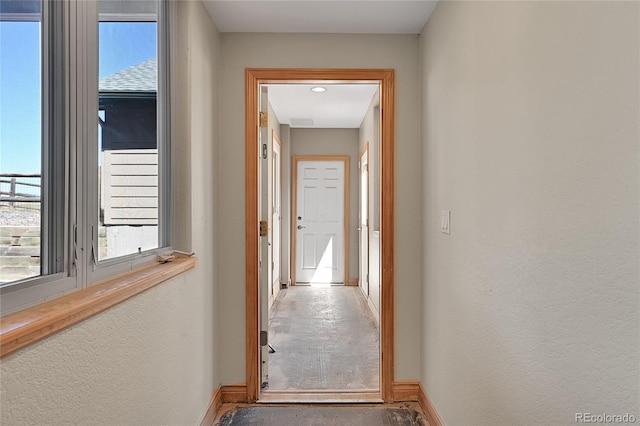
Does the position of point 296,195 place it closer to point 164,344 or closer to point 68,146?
point 164,344

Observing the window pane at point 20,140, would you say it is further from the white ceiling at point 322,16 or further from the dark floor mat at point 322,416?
the dark floor mat at point 322,416

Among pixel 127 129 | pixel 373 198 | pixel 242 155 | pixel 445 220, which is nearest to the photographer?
pixel 127 129

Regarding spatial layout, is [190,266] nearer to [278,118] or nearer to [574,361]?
Result: [574,361]

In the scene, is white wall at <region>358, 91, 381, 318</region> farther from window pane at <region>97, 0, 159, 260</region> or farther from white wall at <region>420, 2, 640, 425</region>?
window pane at <region>97, 0, 159, 260</region>

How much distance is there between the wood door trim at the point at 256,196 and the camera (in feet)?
8.39

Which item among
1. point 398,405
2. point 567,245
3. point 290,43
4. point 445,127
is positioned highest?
point 290,43

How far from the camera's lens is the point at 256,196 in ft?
8.46

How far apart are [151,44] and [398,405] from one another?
92.5 inches

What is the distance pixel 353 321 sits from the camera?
428 centimetres

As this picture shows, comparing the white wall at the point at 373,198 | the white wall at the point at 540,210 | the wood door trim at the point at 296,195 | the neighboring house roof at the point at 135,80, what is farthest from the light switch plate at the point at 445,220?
the wood door trim at the point at 296,195

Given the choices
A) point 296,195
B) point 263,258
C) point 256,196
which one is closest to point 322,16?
point 256,196

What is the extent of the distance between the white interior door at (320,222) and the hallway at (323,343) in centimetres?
76

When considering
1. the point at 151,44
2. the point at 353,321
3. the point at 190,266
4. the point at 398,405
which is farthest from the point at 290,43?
the point at 353,321

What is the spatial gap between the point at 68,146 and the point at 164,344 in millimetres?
856
